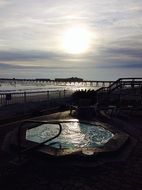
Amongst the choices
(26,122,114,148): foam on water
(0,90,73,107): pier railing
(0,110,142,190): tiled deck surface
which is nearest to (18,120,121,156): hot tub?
(26,122,114,148): foam on water

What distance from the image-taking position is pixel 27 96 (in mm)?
22969

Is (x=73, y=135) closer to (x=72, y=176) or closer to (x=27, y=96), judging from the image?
(x=72, y=176)

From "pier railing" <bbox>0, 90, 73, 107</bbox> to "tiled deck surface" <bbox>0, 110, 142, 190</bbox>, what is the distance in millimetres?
11070

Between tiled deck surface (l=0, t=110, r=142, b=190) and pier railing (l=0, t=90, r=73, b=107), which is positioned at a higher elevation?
pier railing (l=0, t=90, r=73, b=107)

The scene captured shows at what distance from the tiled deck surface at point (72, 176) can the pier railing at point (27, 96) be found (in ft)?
36.3

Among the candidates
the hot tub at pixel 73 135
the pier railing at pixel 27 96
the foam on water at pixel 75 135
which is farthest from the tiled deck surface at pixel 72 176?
the pier railing at pixel 27 96

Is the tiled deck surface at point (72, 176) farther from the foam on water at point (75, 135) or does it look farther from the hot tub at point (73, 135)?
the foam on water at point (75, 135)

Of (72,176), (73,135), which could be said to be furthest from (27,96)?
(72,176)

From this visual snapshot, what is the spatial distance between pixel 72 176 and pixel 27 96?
1675 cm

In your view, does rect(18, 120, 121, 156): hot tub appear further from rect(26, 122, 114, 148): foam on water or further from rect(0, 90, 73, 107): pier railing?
rect(0, 90, 73, 107): pier railing

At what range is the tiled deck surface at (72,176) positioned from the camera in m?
6.05

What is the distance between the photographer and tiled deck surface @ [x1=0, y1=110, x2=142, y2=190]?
6.05m

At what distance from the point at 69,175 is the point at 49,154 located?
1.18m

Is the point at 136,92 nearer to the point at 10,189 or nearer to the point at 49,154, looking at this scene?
the point at 49,154
